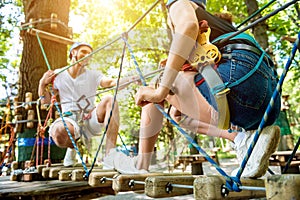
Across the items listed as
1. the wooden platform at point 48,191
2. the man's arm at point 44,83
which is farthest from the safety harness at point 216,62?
the man's arm at point 44,83

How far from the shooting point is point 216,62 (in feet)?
4.42

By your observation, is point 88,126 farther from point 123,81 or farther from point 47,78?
point 47,78

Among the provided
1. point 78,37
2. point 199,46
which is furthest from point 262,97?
point 78,37

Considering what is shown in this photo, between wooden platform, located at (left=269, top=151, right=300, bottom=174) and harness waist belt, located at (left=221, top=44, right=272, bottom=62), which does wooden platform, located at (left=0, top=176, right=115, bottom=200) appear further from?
wooden platform, located at (left=269, top=151, right=300, bottom=174)

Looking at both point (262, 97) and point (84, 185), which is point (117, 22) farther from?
point (262, 97)

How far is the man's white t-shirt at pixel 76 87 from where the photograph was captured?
10.6ft

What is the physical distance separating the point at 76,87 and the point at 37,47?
1.28m

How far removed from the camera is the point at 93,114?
111 inches

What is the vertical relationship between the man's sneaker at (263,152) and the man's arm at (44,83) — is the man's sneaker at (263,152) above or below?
below

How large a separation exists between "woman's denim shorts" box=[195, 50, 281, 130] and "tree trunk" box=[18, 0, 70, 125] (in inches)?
126

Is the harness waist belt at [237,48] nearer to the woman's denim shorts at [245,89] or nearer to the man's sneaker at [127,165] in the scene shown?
the woman's denim shorts at [245,89]

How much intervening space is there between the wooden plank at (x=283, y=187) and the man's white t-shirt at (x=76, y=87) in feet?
8.26

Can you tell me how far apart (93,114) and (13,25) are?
871 cm

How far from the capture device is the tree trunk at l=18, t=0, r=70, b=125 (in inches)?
161
